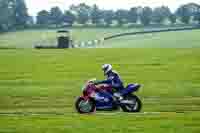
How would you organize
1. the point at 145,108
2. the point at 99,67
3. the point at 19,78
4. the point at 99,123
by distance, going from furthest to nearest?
the point at 99,67 < the point at 19,78 < the point at 145,108 < the point at 99,123

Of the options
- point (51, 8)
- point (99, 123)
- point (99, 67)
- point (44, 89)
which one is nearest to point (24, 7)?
point (51, 8)

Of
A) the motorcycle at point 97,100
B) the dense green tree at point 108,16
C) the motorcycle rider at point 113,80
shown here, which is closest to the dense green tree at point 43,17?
the dense green tree at point 108,16

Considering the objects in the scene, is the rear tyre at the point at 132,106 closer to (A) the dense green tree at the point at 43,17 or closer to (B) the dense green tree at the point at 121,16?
(B) the dense green tree at the point at 121,16

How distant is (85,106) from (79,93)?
279 inches

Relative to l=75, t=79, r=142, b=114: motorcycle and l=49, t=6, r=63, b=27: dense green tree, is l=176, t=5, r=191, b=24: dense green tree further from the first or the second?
l=75, t=79, r=142, b=114: motorcycle

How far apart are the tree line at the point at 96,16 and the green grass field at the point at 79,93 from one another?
93362mm

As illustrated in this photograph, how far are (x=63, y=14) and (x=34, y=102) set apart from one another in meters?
138

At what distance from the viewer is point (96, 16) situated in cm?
16000

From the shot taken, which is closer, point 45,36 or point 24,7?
point 45,36

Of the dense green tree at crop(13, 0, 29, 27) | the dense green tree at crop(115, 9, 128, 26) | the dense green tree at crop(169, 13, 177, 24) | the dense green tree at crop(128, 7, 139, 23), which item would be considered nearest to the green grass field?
the dense green tree at crop(169, 13, 177, 24)

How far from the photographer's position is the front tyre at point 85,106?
19969mm

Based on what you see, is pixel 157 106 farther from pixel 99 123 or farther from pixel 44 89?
pixel 44 89

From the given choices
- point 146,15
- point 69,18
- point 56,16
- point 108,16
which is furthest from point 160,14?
point 56,16

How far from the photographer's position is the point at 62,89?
93.8 ft
